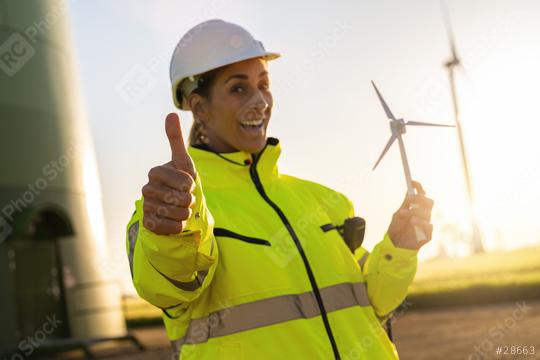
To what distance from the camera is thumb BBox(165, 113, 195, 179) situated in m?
1.97

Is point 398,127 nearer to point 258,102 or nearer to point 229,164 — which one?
point 258,102

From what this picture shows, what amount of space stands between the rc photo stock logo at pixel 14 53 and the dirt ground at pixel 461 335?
5.97m

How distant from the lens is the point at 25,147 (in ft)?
42.7

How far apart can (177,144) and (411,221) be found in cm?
144

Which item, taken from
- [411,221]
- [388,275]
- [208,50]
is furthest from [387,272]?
[208,50]

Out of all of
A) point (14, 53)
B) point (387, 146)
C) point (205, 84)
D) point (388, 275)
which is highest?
point (14, 53)

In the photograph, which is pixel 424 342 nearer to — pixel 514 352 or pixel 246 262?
pixel 514 352

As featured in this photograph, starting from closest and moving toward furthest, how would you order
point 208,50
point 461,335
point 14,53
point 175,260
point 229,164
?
point 175,260, point 229,164, point 208,50, point 461,335, point 14,53

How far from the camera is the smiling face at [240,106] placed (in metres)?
3.08

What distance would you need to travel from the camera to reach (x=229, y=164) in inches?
117

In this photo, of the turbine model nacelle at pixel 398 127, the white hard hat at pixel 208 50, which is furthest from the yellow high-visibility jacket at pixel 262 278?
the turbine model nacelle at pixel 398 127

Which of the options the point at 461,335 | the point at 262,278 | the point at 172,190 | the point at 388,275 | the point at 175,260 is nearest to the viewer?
the point at 172,190

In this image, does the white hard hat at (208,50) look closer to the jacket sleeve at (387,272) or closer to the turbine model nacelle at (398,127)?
the turbine model nacelle at (398,127)

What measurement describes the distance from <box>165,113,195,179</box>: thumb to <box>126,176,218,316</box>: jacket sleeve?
3.6 inches
